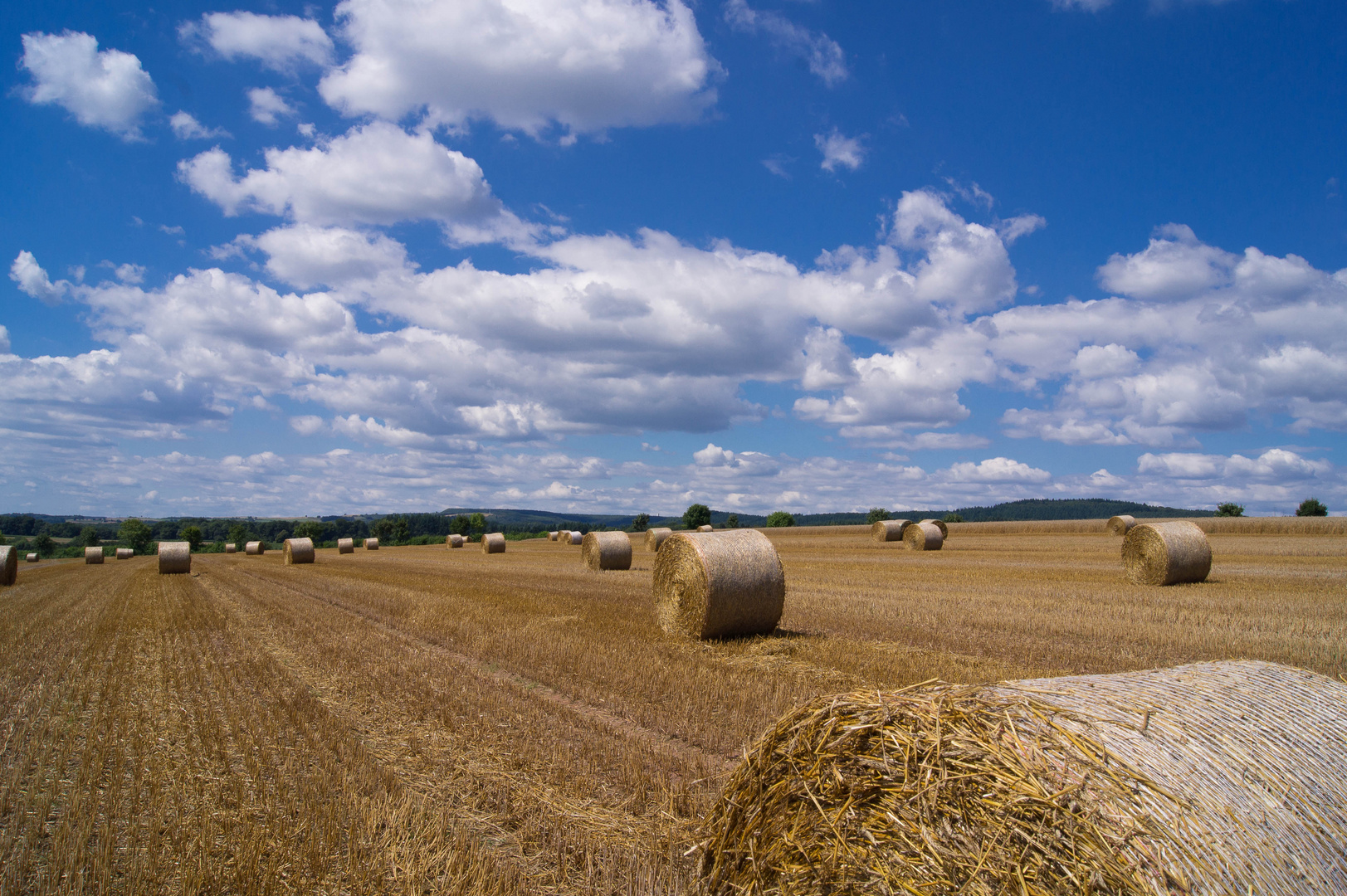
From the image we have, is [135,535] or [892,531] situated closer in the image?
[892,531]

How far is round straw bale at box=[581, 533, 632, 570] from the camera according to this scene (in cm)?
2522

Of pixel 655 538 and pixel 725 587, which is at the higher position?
pixel 725 587

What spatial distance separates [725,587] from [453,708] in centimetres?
482

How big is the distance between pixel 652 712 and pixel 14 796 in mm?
4678

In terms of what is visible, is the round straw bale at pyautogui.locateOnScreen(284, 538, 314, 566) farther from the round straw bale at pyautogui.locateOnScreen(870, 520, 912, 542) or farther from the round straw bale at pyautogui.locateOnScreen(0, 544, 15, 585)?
the round straw bale at pyautogui.locateOnScreen(870, 520, 912, 542)

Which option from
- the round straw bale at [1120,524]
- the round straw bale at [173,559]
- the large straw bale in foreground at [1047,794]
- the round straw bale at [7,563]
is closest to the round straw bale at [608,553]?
the round straw bale at [173,559]

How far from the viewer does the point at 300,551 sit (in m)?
36.4

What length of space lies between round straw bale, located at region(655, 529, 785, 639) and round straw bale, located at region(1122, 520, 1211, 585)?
1104 cm

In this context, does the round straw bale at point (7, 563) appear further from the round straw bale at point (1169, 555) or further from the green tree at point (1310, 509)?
the green tree at point (1310, 509)

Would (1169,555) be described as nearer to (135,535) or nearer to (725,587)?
(725,587)

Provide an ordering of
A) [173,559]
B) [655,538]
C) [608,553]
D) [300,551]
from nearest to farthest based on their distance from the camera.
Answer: [608,553]
[173,559]
[300,551]
[655,538]

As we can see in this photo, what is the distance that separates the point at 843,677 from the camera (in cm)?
782

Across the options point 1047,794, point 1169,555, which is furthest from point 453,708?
point 1169,555

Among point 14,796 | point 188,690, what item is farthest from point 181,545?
point 14,796
